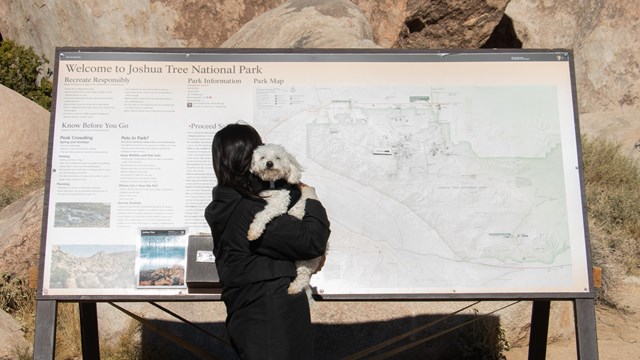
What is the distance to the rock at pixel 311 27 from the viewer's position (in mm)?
7191

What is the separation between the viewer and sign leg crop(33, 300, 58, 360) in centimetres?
364

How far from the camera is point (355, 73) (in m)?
3.95

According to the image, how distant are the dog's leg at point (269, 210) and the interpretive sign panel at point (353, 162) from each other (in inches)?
31.5

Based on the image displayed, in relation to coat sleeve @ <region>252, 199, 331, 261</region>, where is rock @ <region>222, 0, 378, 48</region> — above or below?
above

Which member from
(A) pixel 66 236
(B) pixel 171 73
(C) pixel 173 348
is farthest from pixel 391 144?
(C) pixel 173 348

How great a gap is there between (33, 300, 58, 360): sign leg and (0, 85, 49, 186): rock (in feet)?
18.9

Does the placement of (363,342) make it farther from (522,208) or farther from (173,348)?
(522,208)

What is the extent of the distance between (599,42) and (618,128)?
75.1 inches

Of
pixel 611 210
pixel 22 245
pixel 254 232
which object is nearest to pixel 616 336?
pixel 611 210

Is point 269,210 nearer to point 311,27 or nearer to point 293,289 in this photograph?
point 293,289

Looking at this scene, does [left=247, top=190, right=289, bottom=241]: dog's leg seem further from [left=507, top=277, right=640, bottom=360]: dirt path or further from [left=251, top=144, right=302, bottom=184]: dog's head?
[left=507, top=277, right=640, bottom=360]: dirt path

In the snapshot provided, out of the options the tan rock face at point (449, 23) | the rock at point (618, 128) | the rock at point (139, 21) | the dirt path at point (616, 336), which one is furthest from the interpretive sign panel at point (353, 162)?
the rock at point (139, 21)

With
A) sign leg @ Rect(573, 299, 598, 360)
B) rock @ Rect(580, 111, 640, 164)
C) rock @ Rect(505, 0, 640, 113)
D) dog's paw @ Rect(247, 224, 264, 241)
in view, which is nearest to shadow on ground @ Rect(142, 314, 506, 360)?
sign leg @ Rect(573, 299, 598, 360)

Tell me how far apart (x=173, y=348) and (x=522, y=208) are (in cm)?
277
